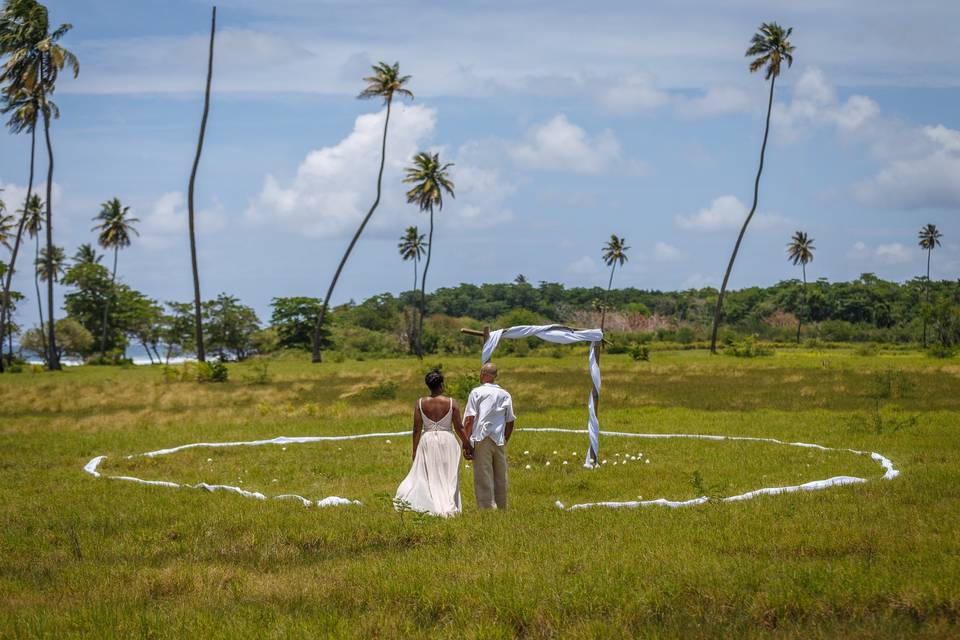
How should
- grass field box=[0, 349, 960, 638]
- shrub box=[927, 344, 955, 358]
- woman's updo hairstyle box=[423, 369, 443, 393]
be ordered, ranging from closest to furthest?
1. grass field box=[0, 349, 960, 638]
2. woman's updo hairstyle box=[423, 369, 443, 393]
3. shrub box=[927, 344, 955, 358]

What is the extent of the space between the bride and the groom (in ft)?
0.89

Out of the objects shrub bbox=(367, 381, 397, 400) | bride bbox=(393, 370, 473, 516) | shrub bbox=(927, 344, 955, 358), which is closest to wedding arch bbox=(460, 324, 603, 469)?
bride bbox=(393, 370, 473, 516)

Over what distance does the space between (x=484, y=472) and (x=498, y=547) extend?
3.22 metres

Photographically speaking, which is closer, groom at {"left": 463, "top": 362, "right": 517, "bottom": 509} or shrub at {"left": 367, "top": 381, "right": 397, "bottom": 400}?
groom at {"left": 463, "top": 362, "right": 517, "bottom": 509}

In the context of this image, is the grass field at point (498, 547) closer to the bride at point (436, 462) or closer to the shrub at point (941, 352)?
the bride at point (436, 462)

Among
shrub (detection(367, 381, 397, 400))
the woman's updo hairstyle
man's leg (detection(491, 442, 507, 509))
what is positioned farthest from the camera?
shrub (detection(367, 381, 397, 400))

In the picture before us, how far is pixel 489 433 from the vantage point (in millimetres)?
12609

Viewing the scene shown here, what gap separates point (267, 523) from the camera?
11.3 meters

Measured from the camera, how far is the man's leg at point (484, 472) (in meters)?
12.7

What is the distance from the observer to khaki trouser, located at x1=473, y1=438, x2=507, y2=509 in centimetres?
1270

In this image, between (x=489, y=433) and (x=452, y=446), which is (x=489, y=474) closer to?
(x=489, y=433)

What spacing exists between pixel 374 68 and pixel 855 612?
6908 centimetres

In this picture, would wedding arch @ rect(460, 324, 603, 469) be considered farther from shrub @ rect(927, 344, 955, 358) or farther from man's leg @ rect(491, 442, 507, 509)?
shrub @ rect(927, 344, 955, 358)

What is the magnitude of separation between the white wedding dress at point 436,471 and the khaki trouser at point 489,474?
15.0 inches
